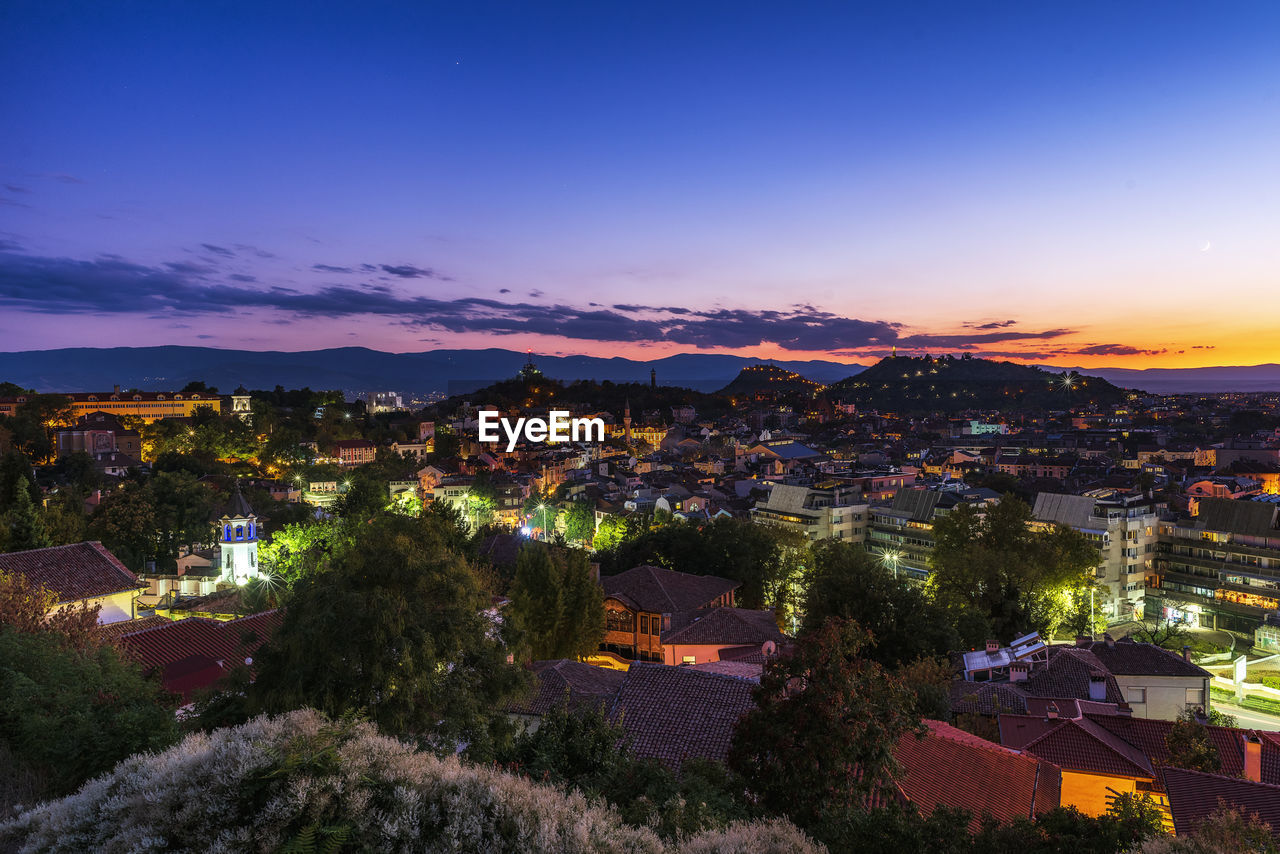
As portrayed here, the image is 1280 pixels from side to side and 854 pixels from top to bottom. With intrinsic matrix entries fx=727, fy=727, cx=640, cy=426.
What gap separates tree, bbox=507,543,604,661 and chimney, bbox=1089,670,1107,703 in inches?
522

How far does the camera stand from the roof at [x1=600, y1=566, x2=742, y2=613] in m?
27.1

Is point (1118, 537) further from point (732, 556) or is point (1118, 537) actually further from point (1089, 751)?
point (1089, 751)

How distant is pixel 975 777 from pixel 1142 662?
43.0 feet

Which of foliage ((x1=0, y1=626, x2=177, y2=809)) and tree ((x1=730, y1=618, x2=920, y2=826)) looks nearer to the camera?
foliage ((x1=0, y1=626, x2=177, y2=809))

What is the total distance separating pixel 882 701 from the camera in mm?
8789

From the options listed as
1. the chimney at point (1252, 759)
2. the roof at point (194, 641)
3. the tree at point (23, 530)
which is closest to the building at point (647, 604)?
the roof at point (194, 641)

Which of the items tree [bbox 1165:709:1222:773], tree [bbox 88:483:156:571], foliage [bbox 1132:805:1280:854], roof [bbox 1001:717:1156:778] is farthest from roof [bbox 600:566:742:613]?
foliage [bbox 1132:805:1280:854]

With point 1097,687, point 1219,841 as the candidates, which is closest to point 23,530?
point 1219,841

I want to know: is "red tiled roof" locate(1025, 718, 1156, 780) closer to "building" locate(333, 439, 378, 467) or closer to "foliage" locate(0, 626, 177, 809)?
"foliage" locate(0, 626, 177, 809)

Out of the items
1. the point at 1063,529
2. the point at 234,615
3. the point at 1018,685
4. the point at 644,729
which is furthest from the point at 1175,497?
the point at 234,615

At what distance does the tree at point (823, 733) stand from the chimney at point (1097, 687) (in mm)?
11147

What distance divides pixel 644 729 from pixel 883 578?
1484 centimetres

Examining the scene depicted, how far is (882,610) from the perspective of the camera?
79.1 feet

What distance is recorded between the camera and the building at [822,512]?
49.4m
